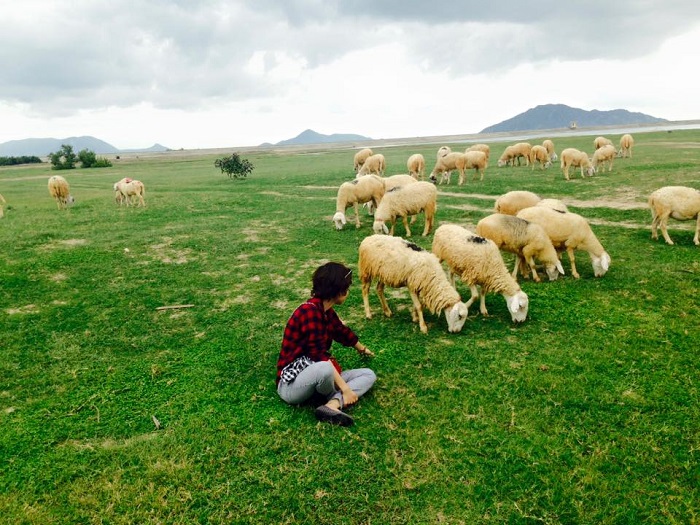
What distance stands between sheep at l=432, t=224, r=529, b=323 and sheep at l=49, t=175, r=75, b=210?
2180 centimetres

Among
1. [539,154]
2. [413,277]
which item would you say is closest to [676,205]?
[413,277]

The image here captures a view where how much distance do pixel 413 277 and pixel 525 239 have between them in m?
3.43

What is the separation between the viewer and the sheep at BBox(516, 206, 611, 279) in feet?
32.1

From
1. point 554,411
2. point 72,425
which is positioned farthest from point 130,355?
point 554,411

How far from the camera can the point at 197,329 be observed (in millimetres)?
7945

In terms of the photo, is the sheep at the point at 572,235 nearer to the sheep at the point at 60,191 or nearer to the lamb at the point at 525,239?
the lamb at the point at 525,239

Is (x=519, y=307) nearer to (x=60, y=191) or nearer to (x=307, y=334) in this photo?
(x=307, y=334)

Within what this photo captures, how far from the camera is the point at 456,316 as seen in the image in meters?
7.29

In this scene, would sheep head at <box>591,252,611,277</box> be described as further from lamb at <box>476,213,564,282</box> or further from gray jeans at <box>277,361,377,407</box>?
gray jeans at <box>277,361,377,407</box>

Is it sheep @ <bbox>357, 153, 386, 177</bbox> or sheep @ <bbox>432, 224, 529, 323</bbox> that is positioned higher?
sheep @ <bbox>357, 153, 386, 177</bbox>

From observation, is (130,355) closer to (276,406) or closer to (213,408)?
(213,408)

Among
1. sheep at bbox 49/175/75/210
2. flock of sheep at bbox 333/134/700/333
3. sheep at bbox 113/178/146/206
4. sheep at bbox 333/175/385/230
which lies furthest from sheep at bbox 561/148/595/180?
sheep at bbox 49/175/75/210

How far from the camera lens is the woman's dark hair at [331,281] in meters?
5.19

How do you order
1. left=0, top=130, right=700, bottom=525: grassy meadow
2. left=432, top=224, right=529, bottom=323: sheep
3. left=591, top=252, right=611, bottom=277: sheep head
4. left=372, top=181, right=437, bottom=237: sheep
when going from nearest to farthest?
1. left=0, top=130, right=700, bottom=525: grassy meadow
2. left=432, top=224, right=529, bottom=323: sheep
3. left=591, top=252, right=611, bottom=277: sheep head
4. left=372, top=181, right=437, bottom=237: sheep
